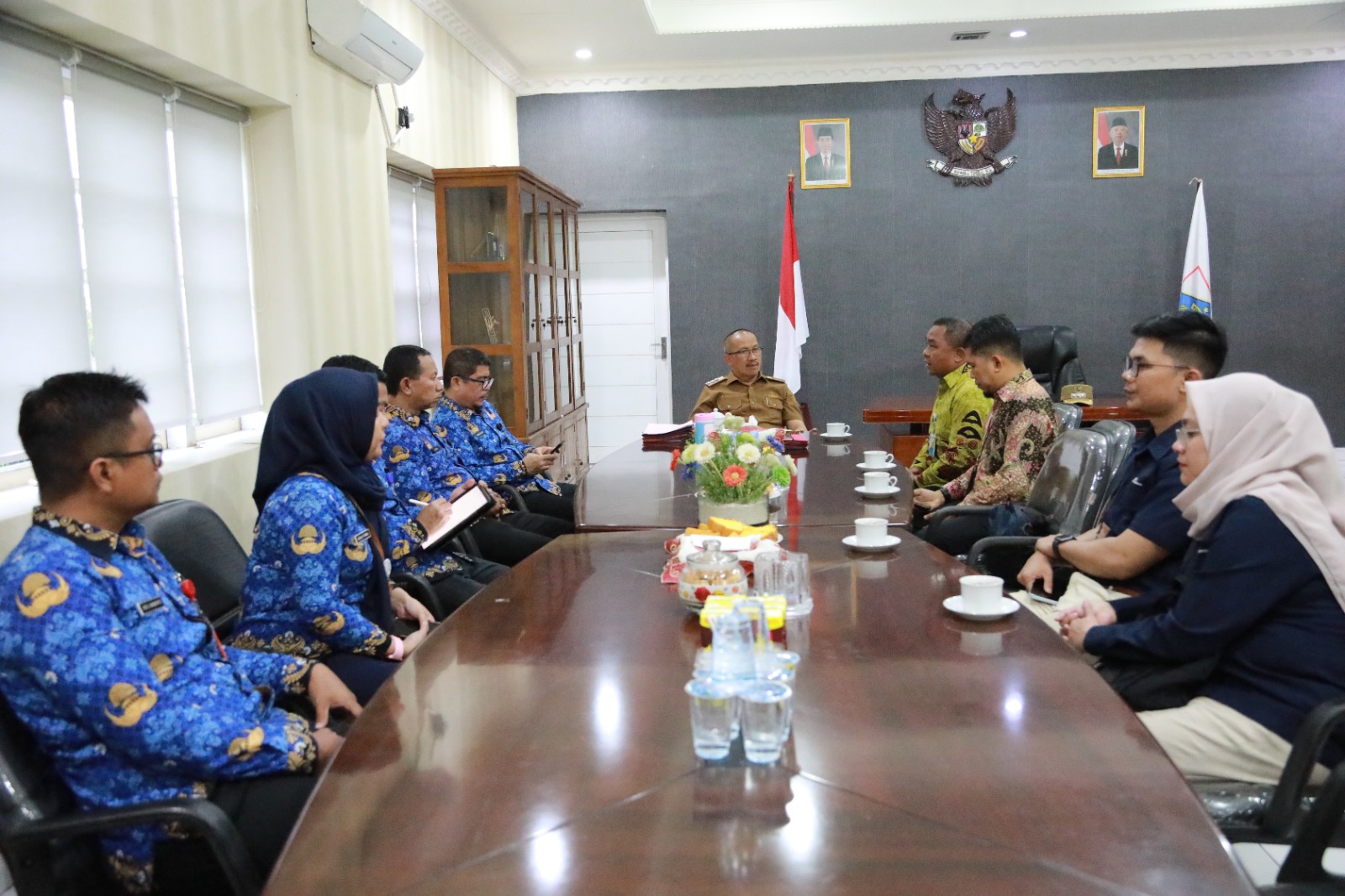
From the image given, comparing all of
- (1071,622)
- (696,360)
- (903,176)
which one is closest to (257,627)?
(1071,622)

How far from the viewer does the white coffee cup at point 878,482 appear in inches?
134

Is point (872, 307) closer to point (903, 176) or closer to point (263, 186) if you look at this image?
point (903, 176)

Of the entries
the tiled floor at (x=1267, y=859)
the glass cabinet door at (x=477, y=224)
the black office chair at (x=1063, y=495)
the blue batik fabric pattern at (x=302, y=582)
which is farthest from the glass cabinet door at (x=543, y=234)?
the tiled floor at (x=1267, y=859)

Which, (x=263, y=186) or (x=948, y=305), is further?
(x=948, y=305)

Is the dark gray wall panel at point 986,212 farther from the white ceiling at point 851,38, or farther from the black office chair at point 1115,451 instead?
the black office chair at point 1115,451

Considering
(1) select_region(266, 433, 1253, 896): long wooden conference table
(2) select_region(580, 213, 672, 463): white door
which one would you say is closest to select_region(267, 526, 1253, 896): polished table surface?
(1) select_region(266, 433, 1253, 896): long wooden conference table

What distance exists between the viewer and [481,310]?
584 centimetres

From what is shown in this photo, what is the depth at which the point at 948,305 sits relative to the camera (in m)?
7.82

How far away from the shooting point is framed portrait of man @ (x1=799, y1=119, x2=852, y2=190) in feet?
25.4

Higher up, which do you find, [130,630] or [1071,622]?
[130,630]

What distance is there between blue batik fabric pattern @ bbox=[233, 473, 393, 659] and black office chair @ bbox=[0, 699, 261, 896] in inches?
26.8

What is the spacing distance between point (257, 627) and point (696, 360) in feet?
19.7

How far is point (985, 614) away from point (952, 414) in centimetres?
267

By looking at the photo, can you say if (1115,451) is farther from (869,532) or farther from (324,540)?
(324,540)
